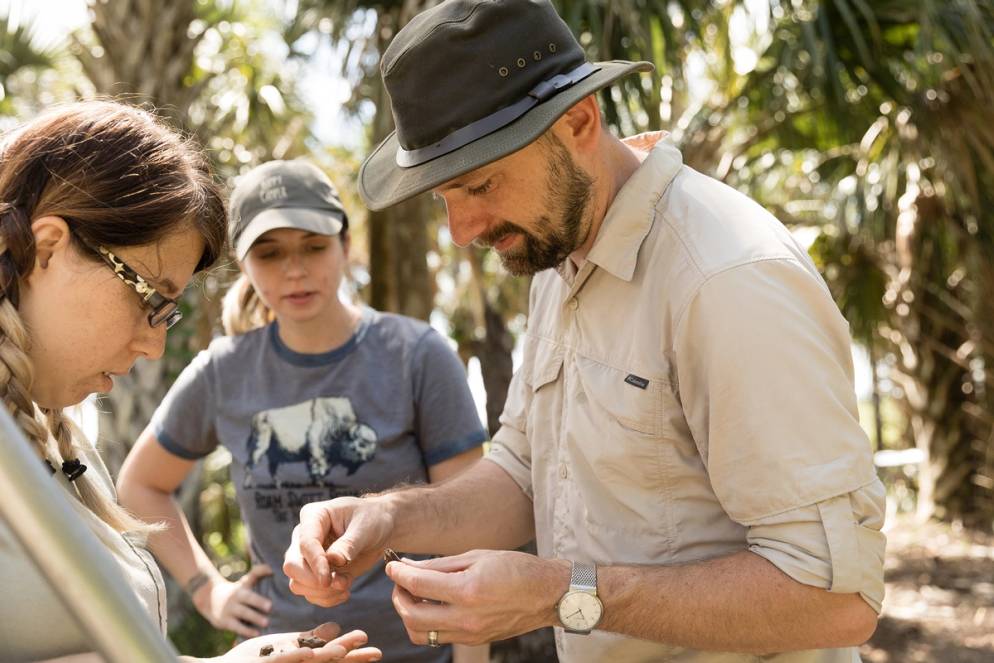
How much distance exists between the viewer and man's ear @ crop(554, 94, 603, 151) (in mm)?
1864

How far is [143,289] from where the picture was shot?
1621 mm

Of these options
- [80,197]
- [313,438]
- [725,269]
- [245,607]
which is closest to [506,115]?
[725,269]

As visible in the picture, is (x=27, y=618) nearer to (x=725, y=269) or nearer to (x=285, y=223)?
(x=725, y=269)

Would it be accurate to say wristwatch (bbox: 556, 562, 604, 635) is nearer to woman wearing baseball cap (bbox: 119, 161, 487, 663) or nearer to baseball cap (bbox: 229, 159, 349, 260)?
woman wearing baseball cap (bbox: 119, 161, 487, 663)

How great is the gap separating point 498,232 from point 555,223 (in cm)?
11

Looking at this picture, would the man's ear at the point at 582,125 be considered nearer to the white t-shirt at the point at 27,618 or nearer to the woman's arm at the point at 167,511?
the white t-shirt at the point at 27,618

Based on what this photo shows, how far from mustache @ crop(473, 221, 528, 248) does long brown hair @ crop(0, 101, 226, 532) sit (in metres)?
0.52

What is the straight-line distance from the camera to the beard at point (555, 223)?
187 cm

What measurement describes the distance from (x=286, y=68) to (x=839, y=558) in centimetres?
885

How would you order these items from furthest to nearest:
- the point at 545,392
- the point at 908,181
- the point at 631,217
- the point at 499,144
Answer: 1. the point at 908,181
2. the point at 545,392
3. the point at 631,217
4. the point at 499,144

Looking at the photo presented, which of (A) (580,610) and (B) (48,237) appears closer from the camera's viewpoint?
(B) (48,237)

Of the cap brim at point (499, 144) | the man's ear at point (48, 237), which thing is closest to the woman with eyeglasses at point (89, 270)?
the man's ear at point (48, 237)

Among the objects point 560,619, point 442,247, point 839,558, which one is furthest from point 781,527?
point 442,247

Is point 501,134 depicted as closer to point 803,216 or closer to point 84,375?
point 84,375
